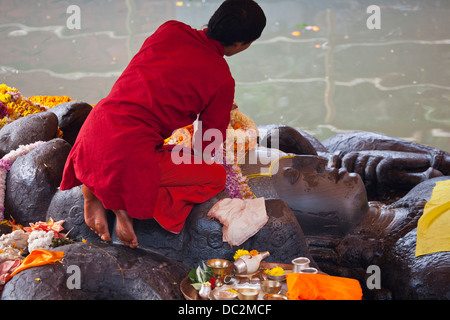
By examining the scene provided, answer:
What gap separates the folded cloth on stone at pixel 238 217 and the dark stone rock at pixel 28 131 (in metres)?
1.55

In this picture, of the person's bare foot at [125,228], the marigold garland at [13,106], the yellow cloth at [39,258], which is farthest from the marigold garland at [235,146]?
the marigold garland at [13,106]

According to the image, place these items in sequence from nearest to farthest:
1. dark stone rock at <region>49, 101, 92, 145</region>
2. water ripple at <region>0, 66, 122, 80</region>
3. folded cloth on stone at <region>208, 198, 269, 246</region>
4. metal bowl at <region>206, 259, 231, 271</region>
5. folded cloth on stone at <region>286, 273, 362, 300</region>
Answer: folded cloth on stone at <region>286, 273, 362, 300</region> < metal bowl at <region>206, 259, 231, 271</region> < folded cloth on stone at <region>208, 198, 269, 246</region> < dark stone rock at <region>49, 101, 92, 145</region> < water ripple at <region>0, 66, 122, 80</region>

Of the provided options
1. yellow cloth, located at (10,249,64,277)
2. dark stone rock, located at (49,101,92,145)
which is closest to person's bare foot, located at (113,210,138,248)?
yellow cloth, located at (10,249,64,277)

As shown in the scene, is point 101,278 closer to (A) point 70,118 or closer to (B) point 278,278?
(B) point 278,278

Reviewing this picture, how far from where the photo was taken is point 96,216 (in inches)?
110

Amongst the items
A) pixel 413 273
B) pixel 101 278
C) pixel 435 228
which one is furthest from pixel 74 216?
pixel 435 228

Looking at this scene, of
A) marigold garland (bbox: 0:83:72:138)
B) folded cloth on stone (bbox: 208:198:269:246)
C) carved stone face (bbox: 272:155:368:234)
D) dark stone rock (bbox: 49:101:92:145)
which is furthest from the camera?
marigold garland (bbox: 0:83:72:138)

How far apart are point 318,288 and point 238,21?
1.38m

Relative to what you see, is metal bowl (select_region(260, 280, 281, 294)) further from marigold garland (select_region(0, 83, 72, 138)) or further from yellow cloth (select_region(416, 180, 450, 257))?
marigold garland (select_region(0, 83, 72, 138))

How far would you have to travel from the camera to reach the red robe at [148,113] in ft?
8.17

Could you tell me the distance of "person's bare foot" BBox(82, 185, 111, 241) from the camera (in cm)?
278

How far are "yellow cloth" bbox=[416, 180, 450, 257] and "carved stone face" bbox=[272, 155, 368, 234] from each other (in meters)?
0.51

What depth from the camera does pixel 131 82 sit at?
2.56 meters
